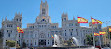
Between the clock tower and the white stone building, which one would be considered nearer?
the white stone building

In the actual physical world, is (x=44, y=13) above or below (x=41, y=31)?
above

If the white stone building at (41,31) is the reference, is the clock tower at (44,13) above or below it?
above

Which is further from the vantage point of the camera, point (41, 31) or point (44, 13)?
point (44, 13)

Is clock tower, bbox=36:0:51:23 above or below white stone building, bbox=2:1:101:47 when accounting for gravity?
above

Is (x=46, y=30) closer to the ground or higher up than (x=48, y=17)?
closer to the ground

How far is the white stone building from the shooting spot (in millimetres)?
82062

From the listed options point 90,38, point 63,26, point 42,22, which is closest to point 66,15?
point 63,26

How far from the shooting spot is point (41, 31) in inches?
3406

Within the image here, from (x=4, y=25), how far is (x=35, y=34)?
20.5 meters

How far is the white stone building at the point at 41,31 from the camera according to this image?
82.1 metres

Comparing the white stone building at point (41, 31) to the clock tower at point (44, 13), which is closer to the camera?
the white stone building at point (41, 31)

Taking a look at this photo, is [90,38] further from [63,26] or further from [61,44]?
[61,44]

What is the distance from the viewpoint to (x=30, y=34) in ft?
288

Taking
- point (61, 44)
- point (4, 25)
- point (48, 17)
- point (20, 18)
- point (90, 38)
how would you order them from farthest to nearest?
point (48, 17) → point (20, 18) → point (4, 25) → point (90, 38) → point (61, 44)
